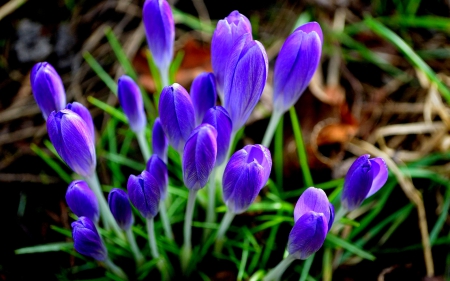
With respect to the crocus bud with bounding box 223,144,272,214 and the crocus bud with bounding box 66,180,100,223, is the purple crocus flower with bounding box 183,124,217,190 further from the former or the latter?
the crocus bud with bounding box 66,180,100,223

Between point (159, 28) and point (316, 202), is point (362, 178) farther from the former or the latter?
point (159, 28)

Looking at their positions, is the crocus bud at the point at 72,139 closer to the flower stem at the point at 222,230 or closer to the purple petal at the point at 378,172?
the flower stem at the point at 222,230

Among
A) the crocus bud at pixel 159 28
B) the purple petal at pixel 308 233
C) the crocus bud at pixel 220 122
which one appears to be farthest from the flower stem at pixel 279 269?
the crocus bud at pixel 159 28

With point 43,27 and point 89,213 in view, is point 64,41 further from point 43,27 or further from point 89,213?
point 89,213

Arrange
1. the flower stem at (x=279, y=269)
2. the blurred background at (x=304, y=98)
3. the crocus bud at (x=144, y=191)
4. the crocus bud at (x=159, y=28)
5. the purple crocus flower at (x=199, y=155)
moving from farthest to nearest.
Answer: the blurred background at (x=304, y=98) < the crocus bud at (x=159, y=28) < the flower stem at (x=279, y=269) < the crocus bud at (x=144, y=191) < the purple crocus flower at (x=199, y=155)

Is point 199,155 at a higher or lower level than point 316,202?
higher

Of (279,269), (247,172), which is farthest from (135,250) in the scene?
(247,172)
